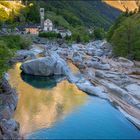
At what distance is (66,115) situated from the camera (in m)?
40.9

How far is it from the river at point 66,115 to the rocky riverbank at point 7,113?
774 mm

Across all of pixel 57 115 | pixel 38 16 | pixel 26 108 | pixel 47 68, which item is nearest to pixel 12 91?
pixel 26 108

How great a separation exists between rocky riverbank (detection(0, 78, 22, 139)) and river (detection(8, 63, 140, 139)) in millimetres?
774

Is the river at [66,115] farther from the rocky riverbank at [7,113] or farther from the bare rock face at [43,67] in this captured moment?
the bare rock face at [43,67]

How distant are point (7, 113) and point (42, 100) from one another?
9.05 meters

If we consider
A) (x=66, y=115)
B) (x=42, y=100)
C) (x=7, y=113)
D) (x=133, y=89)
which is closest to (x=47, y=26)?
(x=133, y=89)

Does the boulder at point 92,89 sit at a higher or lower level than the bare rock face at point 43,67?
higher

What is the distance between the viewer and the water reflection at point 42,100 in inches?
1518

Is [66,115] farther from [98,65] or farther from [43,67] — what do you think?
[98,65]

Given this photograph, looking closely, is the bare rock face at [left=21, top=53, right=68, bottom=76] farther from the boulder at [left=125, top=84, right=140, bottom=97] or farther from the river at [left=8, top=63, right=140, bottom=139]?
the boulder at [left=125, top=84, right=140, bottom=97]

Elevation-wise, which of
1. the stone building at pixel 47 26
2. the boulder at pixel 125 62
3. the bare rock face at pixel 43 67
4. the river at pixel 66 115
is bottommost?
the stone building at pixel 47 26

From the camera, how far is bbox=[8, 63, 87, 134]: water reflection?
127 ft

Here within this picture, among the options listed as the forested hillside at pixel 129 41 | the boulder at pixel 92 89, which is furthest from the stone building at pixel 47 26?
the boulder at pixel 92 89

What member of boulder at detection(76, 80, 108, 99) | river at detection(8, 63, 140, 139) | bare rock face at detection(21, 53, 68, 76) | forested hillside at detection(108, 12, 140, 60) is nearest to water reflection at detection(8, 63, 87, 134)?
river at detection(8, 63, 140, 139)
